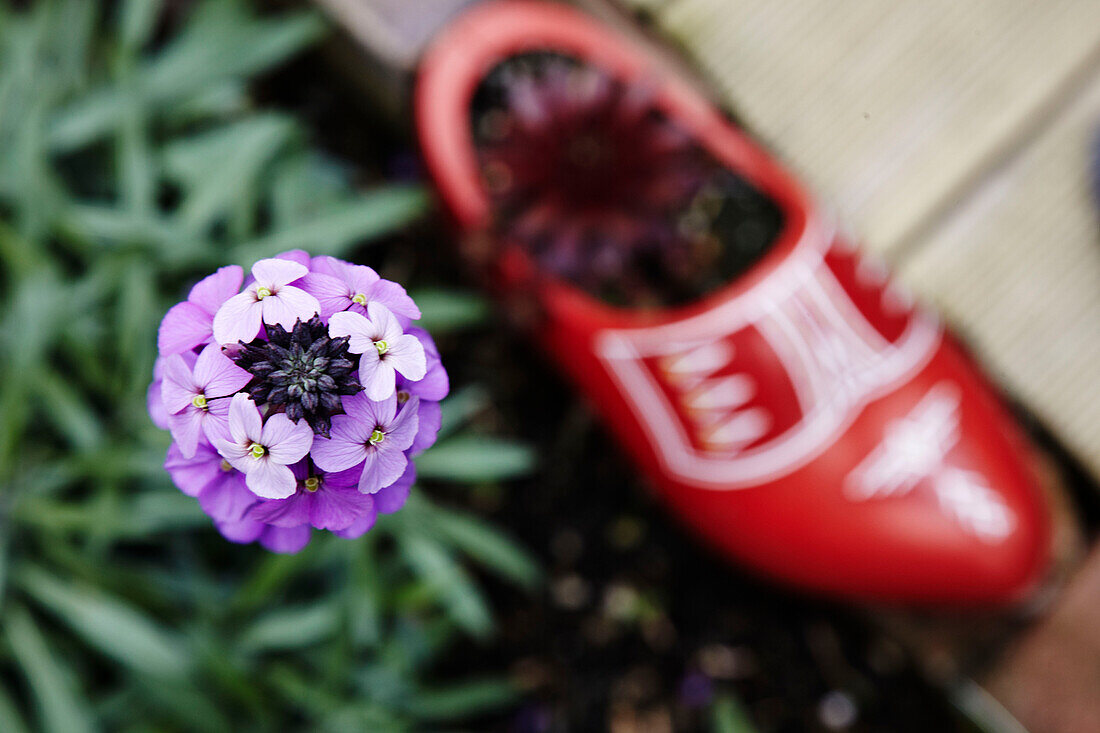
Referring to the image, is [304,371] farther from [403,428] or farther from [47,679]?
[47,679]

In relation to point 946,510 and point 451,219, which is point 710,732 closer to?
point 946,510

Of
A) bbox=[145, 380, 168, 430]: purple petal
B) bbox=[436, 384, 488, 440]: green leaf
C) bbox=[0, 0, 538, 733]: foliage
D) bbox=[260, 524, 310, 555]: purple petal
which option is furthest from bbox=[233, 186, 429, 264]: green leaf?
bbox=[260, 524, 310, 555]: purple petal

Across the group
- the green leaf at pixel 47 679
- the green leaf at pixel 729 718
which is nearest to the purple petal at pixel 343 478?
the green leaf at pixel 47 679

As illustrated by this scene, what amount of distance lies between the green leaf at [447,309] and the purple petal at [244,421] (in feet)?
2.34

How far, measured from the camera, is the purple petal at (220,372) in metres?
0.52

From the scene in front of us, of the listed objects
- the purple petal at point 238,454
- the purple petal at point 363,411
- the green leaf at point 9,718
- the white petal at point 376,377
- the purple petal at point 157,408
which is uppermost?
the white petal at point 376,377

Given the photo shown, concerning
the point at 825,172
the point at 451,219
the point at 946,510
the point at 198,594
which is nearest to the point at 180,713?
the point at 198,594

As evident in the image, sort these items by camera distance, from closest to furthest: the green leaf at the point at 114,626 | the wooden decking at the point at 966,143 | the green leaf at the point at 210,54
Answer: the green leaf at the point at 114,626 < the green leaf at the point at 210,54 < the wooden decking at the point at 966,143

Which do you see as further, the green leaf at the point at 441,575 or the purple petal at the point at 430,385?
the green leaf at the point at 441,575

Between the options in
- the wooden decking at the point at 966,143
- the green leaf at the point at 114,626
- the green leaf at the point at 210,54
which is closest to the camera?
the green leaf at the point at 114,626

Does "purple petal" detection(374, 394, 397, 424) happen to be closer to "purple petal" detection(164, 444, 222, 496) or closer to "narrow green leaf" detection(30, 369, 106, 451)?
"purple petal" detection(164, 444, 222, 496)

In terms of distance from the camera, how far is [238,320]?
1.69ft

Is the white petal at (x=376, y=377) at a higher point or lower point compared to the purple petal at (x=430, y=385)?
higher

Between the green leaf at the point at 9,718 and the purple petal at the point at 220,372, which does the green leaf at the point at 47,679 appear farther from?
the purple petal at the point at 220,372
